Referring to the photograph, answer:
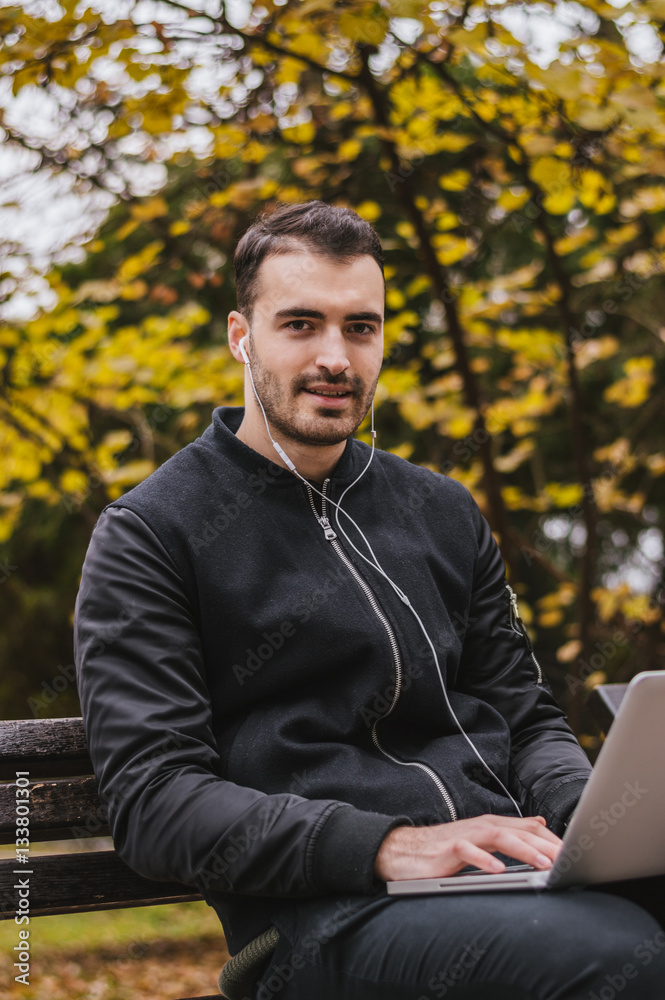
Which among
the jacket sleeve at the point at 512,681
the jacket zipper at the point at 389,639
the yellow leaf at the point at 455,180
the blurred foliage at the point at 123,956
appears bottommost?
the blurred foliage at the point at 123,956

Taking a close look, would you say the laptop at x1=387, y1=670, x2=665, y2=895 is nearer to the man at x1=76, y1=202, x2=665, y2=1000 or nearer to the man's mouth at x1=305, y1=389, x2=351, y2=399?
the man at x1=76, y1=202, x2=665, y2=1000

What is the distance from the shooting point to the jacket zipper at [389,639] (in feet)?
5.74

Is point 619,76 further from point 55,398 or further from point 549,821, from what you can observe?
point 55,398

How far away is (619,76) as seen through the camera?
2.66 metres

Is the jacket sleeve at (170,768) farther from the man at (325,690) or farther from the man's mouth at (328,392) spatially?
the man's mouth at (328,392)

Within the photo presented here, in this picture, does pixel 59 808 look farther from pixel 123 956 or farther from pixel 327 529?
pixel 123 956

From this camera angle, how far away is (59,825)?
186cm

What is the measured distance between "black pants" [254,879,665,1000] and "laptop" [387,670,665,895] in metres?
0.02

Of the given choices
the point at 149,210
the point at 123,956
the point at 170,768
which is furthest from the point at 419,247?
the point at 123,956

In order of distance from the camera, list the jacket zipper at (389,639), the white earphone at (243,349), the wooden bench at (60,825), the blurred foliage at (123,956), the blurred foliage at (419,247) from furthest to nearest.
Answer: the blurred foliage at (123,956), the blurred foliage at (419,247), the white earphone at (243,349), the wooden bench at (60,825), the jacket zipper at (389,639)

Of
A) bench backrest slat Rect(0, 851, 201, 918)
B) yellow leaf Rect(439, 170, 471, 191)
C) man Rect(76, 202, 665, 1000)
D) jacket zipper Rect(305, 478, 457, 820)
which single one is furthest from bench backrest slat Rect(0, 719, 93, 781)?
yellow leaf Rect(439, 170, 471, 191)

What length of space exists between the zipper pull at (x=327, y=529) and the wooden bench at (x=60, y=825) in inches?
24.0

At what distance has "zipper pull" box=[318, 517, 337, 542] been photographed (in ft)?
6.32

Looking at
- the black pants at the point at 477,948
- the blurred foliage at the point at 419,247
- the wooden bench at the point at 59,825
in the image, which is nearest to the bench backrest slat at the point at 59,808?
the wooden bench at the point at 59,825
